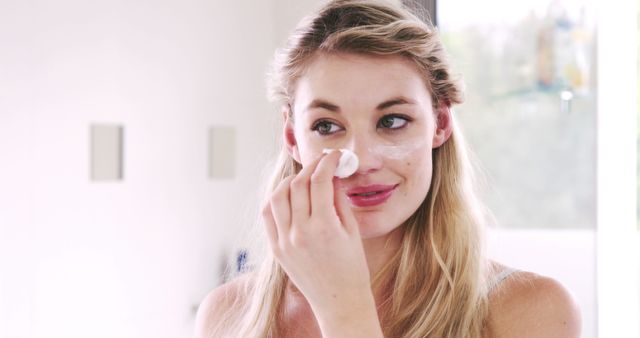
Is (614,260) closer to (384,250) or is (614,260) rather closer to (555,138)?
(555,138)

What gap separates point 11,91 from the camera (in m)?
1.86

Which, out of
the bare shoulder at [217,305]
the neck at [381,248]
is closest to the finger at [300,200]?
the neck at [381,248]

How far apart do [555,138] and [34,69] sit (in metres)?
1.49

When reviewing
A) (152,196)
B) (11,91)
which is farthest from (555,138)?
(11,91)

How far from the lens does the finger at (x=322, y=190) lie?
842 millimetres

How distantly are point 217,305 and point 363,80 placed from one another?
444 millimetres

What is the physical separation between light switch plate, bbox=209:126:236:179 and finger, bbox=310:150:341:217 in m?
1.64

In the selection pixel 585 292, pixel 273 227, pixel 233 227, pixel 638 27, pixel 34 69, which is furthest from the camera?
pixel 233 227

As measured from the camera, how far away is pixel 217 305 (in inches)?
46.0

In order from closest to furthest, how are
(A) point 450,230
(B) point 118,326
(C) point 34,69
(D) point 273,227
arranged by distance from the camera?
(D) point 273,227 < (A) point 450,230 < (C) point 34,69 < (B) point 118,326

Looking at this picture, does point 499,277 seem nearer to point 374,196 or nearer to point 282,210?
point 374,196

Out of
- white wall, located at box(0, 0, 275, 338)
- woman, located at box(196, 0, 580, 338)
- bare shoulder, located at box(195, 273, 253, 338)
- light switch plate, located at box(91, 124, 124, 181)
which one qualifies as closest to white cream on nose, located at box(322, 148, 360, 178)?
woman, located at box(196, 0, 580, 338)

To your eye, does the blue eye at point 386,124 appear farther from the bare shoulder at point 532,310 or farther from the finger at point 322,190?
the bare shoulder at point 532,310

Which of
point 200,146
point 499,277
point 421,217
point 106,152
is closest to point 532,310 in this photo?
point 499,277
